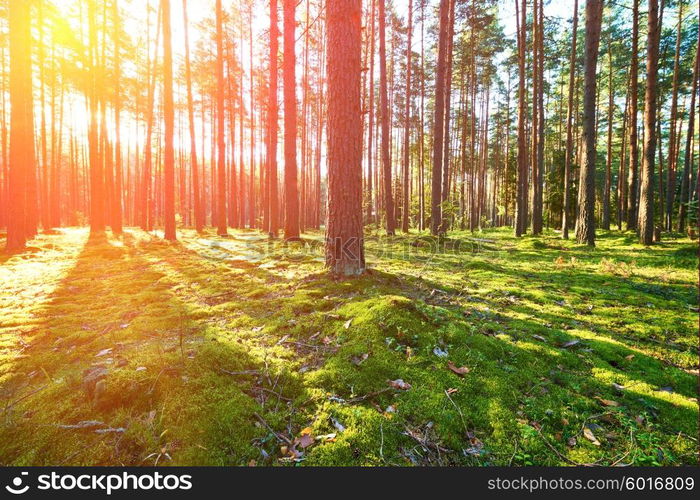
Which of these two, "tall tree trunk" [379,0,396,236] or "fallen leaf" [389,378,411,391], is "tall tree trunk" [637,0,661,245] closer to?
"tall tree trunk" [379,0,396,236]

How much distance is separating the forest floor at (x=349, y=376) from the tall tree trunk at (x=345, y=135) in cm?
68

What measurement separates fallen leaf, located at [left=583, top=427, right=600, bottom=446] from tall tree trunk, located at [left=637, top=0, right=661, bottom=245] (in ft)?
40.1

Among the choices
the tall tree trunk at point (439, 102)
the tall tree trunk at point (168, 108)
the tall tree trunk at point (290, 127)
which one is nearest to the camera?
the tall tree trunk at point (290, 127)

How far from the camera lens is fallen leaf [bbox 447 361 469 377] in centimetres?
276

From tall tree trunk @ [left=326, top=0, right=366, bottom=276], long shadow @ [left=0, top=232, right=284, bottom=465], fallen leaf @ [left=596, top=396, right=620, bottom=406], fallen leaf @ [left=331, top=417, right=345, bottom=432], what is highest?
tall tree trunk @ [left=326, top=0, right=366, bottom=276]

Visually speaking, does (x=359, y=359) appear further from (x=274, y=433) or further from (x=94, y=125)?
(x=94, y=125)

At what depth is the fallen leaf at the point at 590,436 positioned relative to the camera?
2094 millimetres

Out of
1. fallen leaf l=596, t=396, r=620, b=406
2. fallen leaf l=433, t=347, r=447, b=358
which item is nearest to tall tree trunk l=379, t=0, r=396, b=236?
fallen leaf l=433, t=347, r=447, b=358

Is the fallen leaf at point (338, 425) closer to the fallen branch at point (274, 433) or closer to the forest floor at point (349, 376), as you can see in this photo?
the forest floor at point (349, 376)

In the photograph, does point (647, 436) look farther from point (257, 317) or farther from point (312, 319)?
point (257, 317)

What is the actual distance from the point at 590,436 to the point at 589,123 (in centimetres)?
1264

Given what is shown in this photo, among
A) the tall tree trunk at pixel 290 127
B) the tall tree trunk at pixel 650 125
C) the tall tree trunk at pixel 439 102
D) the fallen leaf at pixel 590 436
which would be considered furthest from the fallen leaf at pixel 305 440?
the tall tree trunk at pixel 650 125

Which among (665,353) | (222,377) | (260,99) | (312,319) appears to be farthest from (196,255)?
(260,99)

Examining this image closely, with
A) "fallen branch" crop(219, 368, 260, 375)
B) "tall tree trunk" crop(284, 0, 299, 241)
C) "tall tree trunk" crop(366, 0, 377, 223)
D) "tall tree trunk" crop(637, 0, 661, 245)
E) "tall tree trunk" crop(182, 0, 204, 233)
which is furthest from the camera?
"tall tree trunk" crop(182, 0, 204, 233)
